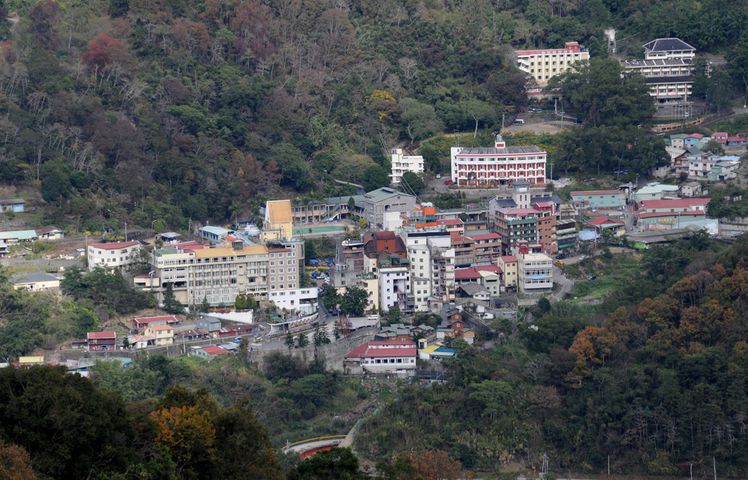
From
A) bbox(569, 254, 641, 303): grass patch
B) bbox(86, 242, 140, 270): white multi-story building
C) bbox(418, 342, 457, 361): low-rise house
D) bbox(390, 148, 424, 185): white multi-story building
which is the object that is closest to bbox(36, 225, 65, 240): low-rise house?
bbox(86, 242, 140, 270): white multi-story building

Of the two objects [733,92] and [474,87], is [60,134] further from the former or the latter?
[733,92]

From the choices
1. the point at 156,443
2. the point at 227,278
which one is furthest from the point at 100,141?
the point at 156,443

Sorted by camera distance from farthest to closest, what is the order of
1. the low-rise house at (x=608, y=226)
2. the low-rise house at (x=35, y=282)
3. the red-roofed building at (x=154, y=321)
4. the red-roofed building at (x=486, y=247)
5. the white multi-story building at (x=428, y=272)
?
1. the low-rise house at (x=608, y=226)
2. the red-roofed building at (x=486, y=247)
3. the white multi-story building at (x=428, y=272)
4. the low-rise house at (x=35, y=282)
5. the red-roofed building at (x=154, y=321)

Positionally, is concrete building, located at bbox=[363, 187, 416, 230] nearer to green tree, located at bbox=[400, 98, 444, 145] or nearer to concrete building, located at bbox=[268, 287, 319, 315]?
concrete building, located at bbox=[268, 287, 319, 315]

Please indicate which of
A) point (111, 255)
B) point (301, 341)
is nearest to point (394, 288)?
point (301, 341)

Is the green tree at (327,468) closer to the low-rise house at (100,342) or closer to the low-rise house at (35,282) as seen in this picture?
the low-rise house at (100,342)

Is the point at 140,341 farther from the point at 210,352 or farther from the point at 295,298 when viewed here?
the point at 295,298

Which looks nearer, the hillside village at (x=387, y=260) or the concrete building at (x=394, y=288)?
the hillside village at (x=387, y=260)

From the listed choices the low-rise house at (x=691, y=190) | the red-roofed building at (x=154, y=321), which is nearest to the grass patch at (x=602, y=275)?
the low-rise house at (x=691, y=190)
